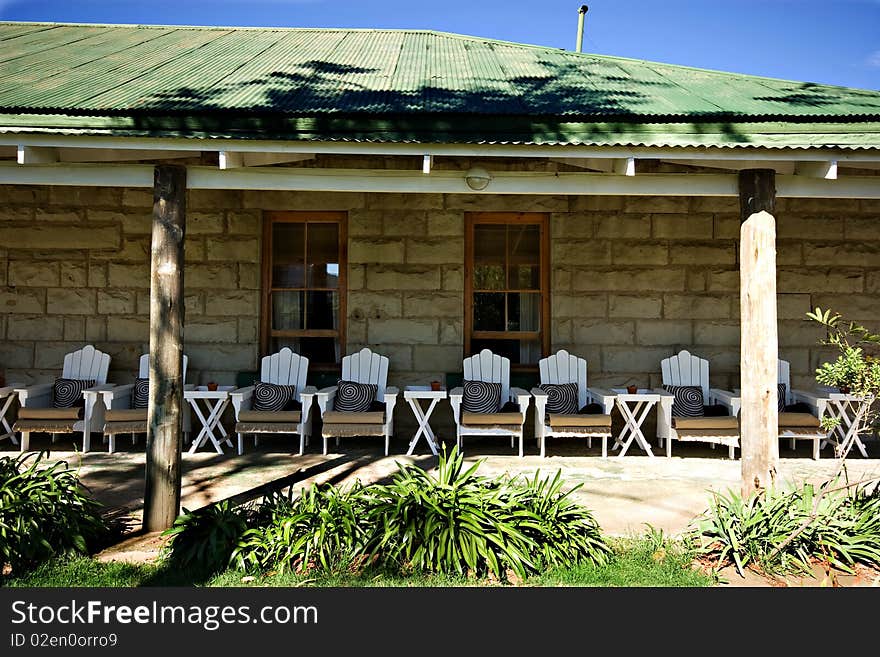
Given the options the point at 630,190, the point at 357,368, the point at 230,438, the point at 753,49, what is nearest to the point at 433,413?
the point at 357,368

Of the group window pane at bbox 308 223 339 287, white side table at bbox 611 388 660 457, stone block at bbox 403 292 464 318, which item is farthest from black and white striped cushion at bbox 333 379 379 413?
white side table at bbox 611 388 660 457

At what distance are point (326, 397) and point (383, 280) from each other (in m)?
1.55

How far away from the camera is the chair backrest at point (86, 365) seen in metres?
7.19

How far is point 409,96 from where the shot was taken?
5.00 m

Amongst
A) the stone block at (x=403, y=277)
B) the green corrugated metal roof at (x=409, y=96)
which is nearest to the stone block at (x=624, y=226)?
the green corrugated metal roof at (x=409, y=96)

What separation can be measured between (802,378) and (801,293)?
3.03 ft

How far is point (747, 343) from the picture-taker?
14.8ft

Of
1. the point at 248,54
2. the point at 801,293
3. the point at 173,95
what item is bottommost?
the point at 801,293

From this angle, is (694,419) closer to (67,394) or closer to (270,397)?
(270,397)

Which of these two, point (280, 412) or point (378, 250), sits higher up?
point (378, 250)

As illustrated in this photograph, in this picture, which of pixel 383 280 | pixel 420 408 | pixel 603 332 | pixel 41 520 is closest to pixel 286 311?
pixel 383 280

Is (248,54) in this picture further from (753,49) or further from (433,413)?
(753,49)

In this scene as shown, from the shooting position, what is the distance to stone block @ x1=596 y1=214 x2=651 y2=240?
7.45 meters

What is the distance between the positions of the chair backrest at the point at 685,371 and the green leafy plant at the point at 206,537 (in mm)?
4782
